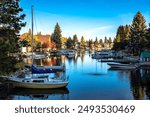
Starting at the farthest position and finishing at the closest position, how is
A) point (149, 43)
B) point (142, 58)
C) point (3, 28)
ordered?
point (149, 43) → point (142, 58) → point (3, 28)

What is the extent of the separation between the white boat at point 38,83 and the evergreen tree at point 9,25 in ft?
12.4

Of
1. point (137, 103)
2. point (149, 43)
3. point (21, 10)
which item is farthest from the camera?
point (149, 43)

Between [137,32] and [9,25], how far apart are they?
4781cm

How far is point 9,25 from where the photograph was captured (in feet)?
77.0

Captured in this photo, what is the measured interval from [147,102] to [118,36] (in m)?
83.1

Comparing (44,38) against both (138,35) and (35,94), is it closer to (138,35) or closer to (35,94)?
(138,35)

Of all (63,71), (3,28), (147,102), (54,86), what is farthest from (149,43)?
(147,102)

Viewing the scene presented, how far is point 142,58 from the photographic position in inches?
1986

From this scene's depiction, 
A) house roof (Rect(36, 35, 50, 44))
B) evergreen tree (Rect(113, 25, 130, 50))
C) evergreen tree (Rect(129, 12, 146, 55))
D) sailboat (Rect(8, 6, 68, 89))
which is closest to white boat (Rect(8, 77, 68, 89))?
sailboat (Rect(8, 6, 68, 89))

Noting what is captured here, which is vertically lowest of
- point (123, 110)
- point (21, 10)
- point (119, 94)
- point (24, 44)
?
point (119, 94)

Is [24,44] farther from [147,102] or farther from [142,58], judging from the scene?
[142,58]

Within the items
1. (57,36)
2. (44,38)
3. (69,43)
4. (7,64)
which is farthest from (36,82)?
(69,43)

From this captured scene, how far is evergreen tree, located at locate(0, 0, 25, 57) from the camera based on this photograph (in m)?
21.6

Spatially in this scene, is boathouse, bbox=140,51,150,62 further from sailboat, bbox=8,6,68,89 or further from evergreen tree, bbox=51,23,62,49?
evergreen tree, bbox=51,23,62,49
